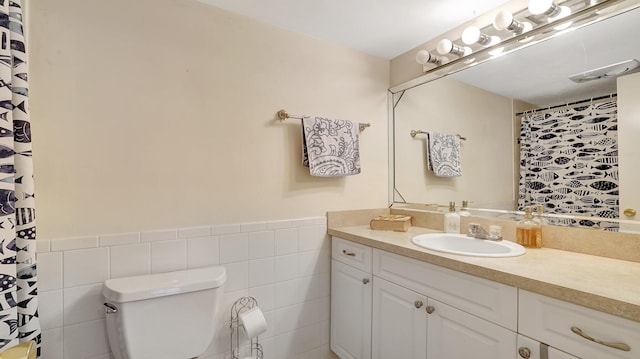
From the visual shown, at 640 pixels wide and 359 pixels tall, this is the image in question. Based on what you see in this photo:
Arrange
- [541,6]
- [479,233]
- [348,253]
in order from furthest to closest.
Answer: [348,253] < [479,233] < [541,6]

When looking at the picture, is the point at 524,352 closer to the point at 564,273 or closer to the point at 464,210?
the point at 564,273

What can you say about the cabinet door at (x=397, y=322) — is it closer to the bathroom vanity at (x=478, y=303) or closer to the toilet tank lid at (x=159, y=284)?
the bathroom vanity at (x=478, y=303)

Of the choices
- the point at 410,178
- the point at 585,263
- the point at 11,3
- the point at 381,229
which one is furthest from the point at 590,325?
the point at 11,3

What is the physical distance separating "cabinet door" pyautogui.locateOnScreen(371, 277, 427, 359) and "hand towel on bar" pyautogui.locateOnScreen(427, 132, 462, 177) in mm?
832

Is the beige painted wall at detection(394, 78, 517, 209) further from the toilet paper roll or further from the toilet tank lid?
the toilet tank lid

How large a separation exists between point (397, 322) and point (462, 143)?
1.08 metres

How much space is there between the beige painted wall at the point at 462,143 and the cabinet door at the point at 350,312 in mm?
701

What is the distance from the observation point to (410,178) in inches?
79.4

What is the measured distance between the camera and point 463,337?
3.54 feet

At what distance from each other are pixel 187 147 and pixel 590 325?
1593 mm

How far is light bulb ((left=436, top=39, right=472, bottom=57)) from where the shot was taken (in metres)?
1.59

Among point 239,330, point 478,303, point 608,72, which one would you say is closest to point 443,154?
point 608,72

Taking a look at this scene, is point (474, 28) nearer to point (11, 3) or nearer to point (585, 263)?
point (585, 263)

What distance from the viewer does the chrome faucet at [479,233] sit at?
1410 mm
